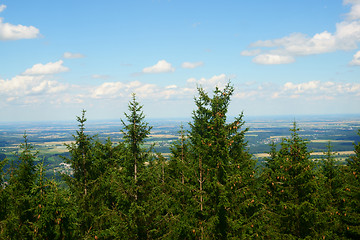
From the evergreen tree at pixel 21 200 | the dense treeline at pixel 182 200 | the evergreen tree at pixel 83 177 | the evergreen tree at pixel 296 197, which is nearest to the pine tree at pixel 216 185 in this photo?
the dense treeline at pixel 182 200

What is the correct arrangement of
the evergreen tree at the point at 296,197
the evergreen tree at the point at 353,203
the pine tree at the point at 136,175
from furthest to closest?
the evergreen tree at the point at 353,203, the evergreen tree at the point at 296,197, the pine tree at the point at 136,175

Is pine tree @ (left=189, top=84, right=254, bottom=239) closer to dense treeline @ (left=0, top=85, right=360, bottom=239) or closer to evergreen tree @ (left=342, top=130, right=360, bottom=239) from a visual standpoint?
dense treeline @ (left=0, top=85, right=360, bottom=239)

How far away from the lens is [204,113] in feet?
66.4

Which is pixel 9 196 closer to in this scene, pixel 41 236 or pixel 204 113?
pixel 41 236

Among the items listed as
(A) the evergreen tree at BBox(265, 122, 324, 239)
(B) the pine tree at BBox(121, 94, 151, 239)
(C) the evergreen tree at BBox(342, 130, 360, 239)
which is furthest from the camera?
(C) the evergreen tree at BBox(342, 130, 360, 239)

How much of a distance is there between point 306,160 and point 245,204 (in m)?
4.66

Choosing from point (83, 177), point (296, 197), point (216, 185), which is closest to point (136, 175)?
point (216, 185)

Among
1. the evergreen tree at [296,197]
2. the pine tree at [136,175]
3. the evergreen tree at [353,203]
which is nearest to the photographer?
the pine tree at [136,175]

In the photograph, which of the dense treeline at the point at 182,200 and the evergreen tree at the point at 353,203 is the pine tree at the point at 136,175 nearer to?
the dense treeline at the point at 182,200

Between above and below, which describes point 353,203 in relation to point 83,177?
below

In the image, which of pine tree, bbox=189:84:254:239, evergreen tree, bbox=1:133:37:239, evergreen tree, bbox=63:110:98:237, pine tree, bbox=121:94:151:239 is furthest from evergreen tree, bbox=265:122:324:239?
evergreen tree, bbox=1:133:37:239

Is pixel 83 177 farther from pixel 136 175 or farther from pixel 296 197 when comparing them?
pixel 296 197

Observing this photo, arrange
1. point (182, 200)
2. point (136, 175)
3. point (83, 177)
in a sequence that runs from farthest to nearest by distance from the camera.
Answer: point (83, 177) < point (182, 200) < point (136, 175)

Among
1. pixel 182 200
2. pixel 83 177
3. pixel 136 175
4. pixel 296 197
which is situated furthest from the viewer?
pixel 83 177
